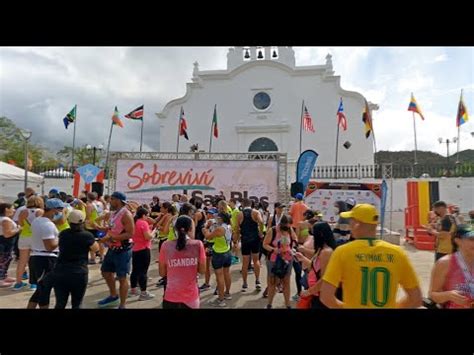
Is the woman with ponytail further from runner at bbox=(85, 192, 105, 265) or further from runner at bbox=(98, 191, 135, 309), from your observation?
runner at bbox=(85, 192, 105, 265)

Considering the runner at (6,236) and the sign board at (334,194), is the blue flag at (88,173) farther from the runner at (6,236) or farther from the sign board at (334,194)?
the sign board at (334,194)

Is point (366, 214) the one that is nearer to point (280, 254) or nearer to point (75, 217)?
point (280, 254)

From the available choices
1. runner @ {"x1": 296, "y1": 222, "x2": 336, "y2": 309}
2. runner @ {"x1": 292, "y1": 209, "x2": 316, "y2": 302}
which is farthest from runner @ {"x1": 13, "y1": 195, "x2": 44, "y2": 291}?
runner @ {"x1": 296, "y1": 222, "x2": 336, "y2": 309}

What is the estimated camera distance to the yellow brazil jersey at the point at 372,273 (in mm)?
2340

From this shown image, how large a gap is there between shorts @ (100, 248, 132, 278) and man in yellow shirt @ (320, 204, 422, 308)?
3.43 m

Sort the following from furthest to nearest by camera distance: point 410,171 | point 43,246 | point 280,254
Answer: point 410,171
point 280,254
point 43,246

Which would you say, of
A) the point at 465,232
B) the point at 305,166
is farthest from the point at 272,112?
the point at 465,232

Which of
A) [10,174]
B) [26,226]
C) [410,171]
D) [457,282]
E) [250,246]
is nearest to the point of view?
[457,282]

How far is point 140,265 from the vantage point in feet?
17.9

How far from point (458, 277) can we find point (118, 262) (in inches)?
168

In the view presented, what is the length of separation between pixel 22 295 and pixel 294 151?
67.0 feet

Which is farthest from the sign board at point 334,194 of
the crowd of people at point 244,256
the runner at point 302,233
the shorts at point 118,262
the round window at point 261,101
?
the round window at point 261,101

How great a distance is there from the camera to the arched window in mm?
24750

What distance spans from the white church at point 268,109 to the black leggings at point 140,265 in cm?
1848
